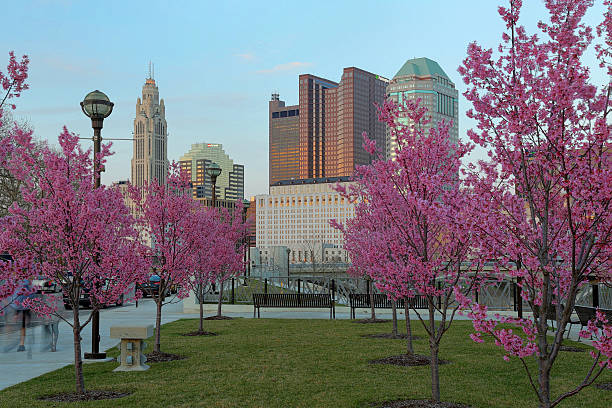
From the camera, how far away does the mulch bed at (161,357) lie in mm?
13594

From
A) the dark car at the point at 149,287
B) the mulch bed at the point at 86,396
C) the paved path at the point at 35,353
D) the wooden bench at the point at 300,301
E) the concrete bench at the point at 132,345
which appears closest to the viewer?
the mulch bed at the point at 86,396

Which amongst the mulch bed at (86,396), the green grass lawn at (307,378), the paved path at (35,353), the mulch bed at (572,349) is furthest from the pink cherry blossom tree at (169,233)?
the mulch bed at (572,349)

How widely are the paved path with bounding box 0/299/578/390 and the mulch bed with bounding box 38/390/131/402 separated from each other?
163 cm

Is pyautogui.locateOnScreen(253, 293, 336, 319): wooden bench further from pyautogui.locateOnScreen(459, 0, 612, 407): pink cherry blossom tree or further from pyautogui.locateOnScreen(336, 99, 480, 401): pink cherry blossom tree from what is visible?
pyautogui.locateOnScreen(459, 0, 612, 407): pink cherry blossom tree

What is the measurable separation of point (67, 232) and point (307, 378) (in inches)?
207

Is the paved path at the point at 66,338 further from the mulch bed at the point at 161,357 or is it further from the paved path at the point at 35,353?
the mulch bed at the point at 161,357

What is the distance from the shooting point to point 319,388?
10305 mm

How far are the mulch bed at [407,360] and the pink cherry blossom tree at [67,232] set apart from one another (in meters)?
5.96

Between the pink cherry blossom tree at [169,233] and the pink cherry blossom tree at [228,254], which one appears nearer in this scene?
the pink cherry blossom tree at [169,233]

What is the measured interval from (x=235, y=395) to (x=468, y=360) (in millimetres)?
5780

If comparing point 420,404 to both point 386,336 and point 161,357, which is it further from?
point 386,336

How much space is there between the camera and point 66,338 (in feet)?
59.6

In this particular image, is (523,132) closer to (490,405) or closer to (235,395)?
(490,405)

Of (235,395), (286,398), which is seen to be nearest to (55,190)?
(235,395)
